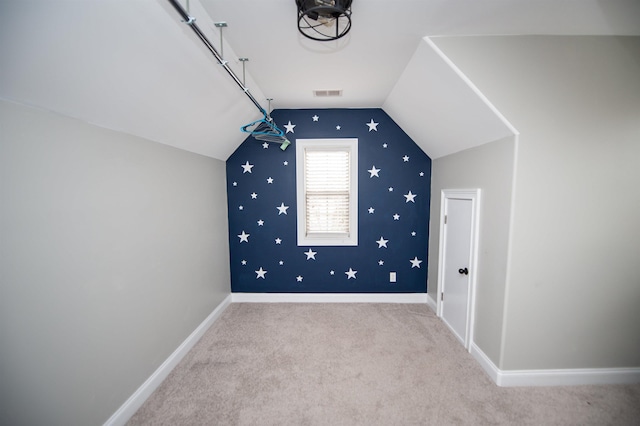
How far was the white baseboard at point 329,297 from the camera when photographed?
360cm

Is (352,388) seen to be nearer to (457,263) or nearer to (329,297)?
(329,297)

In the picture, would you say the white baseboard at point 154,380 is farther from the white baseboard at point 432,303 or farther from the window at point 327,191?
the white baseboard at point 432,303

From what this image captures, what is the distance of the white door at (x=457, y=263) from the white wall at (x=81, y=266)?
9.63 feet

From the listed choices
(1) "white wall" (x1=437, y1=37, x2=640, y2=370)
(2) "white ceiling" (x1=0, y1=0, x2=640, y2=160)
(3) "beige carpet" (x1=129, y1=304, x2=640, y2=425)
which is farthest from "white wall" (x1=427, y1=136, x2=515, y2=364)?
(3) "beige carpet" (x1=129, y1=304, x2=640, y2=425)

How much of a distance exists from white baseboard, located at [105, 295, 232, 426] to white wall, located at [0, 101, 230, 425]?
0.16ft

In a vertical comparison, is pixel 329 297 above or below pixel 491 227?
below

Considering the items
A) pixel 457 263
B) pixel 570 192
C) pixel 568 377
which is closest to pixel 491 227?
pixel 570 192

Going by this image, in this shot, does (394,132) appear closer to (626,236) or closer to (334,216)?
(334,216)

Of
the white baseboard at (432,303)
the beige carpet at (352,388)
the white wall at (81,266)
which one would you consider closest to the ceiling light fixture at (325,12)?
the white wall at (81,266)

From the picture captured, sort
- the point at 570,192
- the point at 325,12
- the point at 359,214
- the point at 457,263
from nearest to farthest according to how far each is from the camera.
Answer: the point at 325,12 < the point at 570,192 < the point at 457,263 < the point at 359,214

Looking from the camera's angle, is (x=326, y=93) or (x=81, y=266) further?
(x=326, y=93)

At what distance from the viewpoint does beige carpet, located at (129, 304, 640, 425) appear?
5.91 ft

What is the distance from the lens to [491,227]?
220cm

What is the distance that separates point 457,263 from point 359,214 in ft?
4.48
